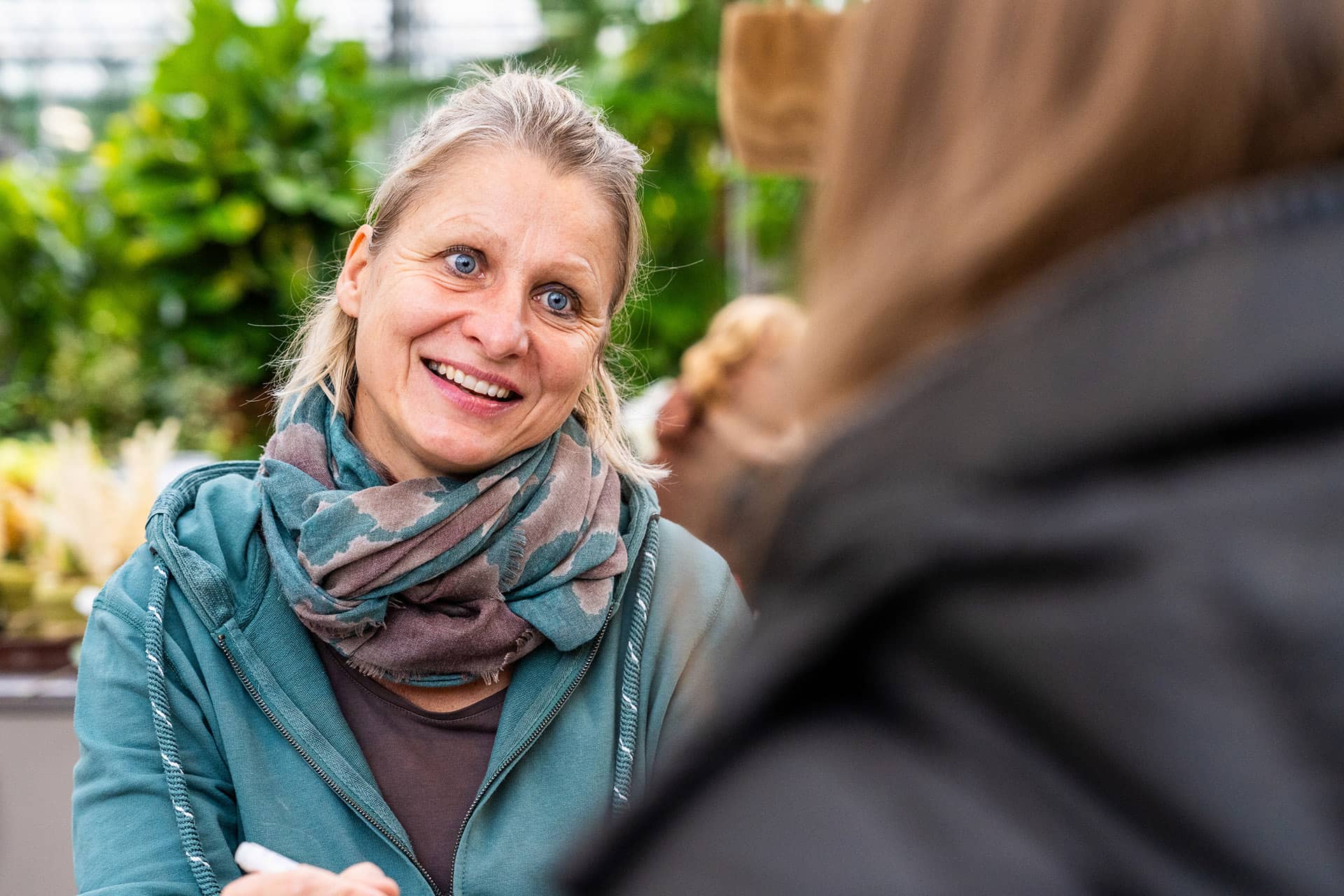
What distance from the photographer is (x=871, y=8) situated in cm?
62

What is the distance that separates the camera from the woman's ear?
1.57m

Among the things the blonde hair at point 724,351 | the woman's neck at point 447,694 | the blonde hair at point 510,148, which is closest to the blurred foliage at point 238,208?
the blonde hair at point 724,351

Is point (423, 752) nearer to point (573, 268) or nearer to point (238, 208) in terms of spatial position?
point (573, 268)

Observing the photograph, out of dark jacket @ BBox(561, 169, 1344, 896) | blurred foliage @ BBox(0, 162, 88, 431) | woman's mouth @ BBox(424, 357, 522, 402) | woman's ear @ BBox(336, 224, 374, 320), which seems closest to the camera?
dark jacket @ BBox(561, 169, 1344, 896)

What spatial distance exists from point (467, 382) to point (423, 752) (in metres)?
0.47

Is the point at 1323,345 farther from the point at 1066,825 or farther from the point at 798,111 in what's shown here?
the point at 798,111

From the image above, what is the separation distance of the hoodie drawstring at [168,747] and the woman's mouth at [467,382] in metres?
0.41

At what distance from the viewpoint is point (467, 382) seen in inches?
57.2

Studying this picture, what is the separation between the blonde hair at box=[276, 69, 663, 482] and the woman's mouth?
0.18 metres

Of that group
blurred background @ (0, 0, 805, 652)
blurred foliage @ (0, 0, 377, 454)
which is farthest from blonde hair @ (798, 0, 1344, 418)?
blurred foliage @ (0, 0, 377, 454)

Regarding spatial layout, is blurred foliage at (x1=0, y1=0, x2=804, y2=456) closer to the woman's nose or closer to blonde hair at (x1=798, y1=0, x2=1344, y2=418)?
the woman's nose

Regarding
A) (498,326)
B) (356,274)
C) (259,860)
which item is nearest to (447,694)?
(259,860)

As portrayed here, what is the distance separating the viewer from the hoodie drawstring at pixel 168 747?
124 cm

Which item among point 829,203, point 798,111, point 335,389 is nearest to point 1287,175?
point 829,203
